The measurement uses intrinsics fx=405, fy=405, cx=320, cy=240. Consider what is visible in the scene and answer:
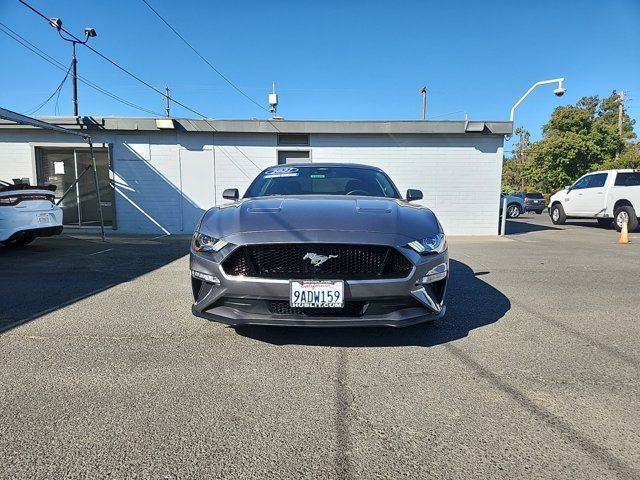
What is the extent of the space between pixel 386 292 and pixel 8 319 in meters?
3.55

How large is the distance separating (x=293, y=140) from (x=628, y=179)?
10642 millimetres

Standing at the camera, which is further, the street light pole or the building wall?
the street light pole

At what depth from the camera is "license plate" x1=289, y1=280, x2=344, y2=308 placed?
266 cm

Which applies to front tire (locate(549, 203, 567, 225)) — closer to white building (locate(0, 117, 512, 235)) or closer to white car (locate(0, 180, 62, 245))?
white building (locate(0, 117, 512, 235))

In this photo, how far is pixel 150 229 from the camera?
1199 cm

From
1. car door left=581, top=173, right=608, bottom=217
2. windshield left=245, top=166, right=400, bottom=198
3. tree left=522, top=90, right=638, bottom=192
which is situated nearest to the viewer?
windshield left=245, top=166, right=400, bottom=198

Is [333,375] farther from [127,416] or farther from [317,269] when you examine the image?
[127,416]

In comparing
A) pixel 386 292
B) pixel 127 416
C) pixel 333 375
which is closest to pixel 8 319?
pixel 127 416

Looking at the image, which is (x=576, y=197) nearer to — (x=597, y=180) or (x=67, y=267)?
(x=597, y=180)

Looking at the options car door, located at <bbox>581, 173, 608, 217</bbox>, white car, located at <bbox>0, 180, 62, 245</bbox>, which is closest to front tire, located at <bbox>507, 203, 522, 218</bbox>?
car door, located at <bbox>581, 173, 608, 217</bbox>

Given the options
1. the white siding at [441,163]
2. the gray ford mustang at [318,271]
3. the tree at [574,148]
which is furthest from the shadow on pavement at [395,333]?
the tree at [574,148]

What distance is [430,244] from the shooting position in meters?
3.01

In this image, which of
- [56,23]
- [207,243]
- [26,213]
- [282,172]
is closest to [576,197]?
[282,172]

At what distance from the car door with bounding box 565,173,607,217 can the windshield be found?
39.8ft
